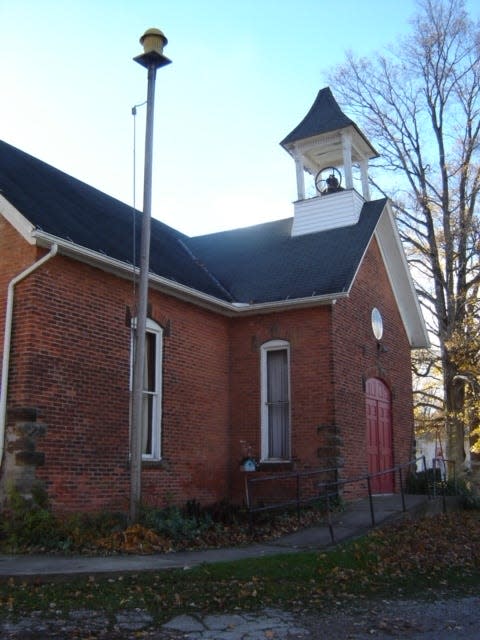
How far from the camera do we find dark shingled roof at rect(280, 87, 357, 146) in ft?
58.9

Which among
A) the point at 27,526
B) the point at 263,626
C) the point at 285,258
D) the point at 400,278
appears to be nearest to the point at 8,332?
the point at 27,526

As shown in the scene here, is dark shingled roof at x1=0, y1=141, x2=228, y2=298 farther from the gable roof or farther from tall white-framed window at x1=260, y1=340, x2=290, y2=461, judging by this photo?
tall white-framed window at x1=260, y1=340, x2=290, y2=461

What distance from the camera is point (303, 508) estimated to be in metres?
12.9

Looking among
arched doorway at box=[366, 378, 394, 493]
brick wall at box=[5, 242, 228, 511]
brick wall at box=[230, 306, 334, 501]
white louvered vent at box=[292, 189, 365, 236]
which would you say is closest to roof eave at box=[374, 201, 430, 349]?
white louvered vent at box=[292, 189, 365, 236]

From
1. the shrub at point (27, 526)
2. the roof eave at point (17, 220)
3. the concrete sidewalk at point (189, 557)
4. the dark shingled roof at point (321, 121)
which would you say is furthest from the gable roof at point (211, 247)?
the concrete sidewalk at point (189, 557)

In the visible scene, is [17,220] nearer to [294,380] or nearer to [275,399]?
[294,380]

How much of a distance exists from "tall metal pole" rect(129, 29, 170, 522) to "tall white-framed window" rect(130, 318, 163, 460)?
6.86ft

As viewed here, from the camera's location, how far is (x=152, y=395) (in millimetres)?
12773

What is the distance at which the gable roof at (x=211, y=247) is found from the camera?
11266 mm

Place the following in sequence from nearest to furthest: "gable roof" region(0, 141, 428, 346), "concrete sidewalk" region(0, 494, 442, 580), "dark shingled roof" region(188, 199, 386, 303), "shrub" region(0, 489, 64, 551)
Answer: "concrete sidewalk" region(0, 494, 442, 580)
"shrub" region(0, 489, 64, 551)
"gable roof" region(0, 141, 428, 346)
"dark shingled roof" region(188, 199, 386, 303)

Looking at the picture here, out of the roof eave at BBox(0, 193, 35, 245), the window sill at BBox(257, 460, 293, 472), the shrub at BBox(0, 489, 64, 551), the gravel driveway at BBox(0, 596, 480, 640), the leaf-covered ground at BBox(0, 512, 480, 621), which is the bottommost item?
the gravel driveway at BBox(0, 596, 480, 640)

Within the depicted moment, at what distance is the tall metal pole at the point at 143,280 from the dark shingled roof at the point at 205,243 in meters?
1.28

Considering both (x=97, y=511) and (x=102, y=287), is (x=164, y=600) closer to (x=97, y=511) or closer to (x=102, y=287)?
(x=97, y=511)

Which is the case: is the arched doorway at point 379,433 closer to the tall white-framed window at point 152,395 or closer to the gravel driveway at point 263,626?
the tall white-framed window at point 152,395
